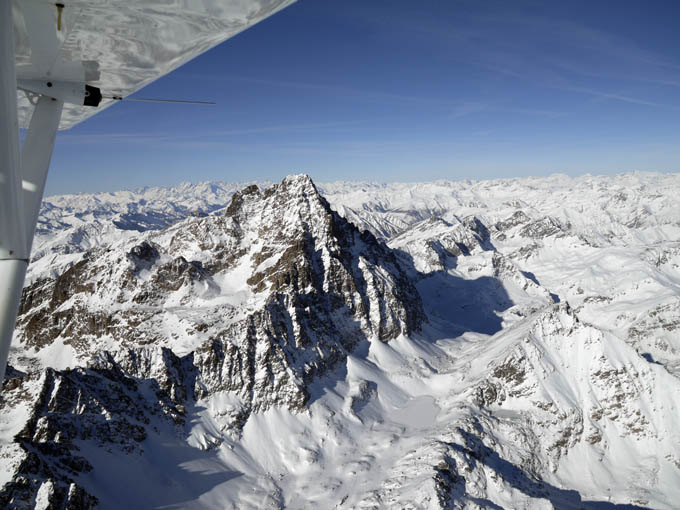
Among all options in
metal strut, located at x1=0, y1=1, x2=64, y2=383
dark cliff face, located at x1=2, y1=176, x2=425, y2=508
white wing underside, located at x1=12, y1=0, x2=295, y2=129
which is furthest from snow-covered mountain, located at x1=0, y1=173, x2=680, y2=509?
white wing underside, located at x1=12, y1=0, x2=295, y2=129

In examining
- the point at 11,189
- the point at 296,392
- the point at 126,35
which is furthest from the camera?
the point at 296,392

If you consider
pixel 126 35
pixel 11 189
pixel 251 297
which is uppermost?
pixel 251 297

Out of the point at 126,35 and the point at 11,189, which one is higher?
the point at 126,35

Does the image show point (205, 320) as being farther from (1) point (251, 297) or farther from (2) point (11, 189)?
(2) point (11, 189)

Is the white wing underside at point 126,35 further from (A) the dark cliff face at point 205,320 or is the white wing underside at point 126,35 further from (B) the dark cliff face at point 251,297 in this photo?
(B) the dark cliff face at point 251,297

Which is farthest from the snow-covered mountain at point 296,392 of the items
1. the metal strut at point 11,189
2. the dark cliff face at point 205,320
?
the metal strut at point 11,189

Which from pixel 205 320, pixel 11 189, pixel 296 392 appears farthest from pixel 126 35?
pixel 205 320

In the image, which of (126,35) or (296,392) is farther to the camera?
(296,392)
